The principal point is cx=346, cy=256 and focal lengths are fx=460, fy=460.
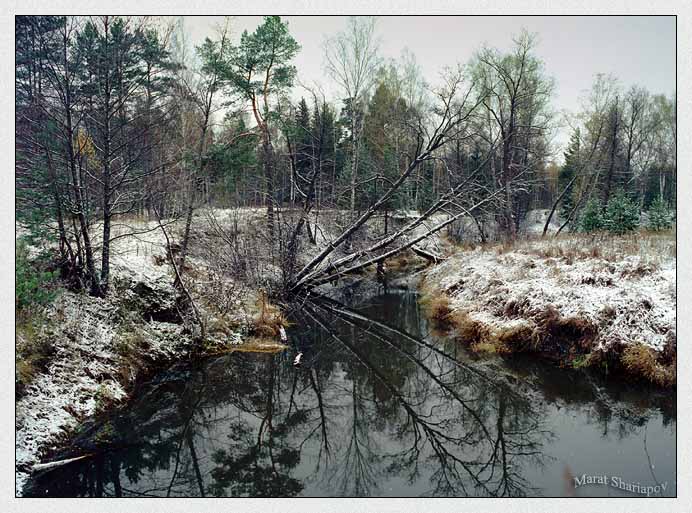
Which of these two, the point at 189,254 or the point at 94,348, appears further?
the point at 189,254

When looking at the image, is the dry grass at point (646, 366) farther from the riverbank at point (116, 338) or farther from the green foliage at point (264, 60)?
the green foliage at point (264, 60)

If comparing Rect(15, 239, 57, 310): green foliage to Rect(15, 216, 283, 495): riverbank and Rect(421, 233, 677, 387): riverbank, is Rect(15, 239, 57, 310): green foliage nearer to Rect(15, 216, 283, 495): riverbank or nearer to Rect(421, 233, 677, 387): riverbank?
Rect(15, 216, 283, 495): riverbank

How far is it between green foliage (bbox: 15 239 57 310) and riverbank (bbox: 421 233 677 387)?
8760mm

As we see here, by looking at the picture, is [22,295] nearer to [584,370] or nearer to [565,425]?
[565,425]

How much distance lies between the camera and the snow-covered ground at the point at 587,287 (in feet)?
28.9

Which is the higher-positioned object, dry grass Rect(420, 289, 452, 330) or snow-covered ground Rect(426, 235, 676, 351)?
snow-covered ground Rect(426, 235, 676, 351)

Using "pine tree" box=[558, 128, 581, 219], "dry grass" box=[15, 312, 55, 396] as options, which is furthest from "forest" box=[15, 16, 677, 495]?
"pine tree" box=[558, 128, 581, 219]

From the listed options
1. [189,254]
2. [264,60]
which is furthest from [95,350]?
[264,60]

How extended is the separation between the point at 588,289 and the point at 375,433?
19.3 ft

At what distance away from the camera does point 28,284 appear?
679 centimetres

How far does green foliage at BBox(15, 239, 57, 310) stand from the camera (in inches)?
268

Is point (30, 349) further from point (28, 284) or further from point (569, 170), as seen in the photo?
point (569, 170)

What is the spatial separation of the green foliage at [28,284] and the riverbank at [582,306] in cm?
876

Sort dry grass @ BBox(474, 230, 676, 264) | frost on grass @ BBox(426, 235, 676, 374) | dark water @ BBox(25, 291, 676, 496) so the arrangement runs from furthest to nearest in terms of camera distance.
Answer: dry grass @ BBox(474, 230, 676, 264) → frost on grass @ BBox(426, 235, 676, 374) → dark water @ BBox(25, 291, 676, 496)
